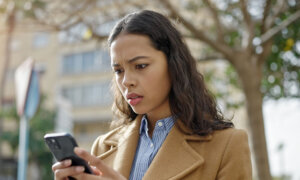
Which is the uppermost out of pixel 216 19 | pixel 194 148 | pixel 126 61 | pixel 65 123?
pixel 216 19

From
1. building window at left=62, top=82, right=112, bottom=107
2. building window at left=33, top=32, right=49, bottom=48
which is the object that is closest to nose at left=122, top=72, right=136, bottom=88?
building window at left=62, top=82, right=112, bottom=107

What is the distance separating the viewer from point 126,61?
1.81m

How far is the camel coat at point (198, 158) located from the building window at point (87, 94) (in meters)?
26.9

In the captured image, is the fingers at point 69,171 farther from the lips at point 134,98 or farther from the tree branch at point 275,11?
the tree branch at point 275,11

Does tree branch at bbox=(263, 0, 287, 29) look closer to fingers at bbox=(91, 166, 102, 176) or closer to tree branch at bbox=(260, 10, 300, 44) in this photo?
tree branch at bbox=(260, 10, 300, 44)

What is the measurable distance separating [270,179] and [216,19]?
8.13 feet

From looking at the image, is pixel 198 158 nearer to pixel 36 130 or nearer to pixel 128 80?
pixel 128 80

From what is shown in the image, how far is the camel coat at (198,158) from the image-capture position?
174 centimetres

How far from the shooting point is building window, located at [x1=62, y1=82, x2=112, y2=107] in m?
29.1

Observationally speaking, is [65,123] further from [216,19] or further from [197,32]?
[216,19]

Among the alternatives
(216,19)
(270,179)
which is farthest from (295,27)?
(270,179)

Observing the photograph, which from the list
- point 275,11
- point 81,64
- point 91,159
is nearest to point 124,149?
point 91,159

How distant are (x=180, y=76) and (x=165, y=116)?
22 cm

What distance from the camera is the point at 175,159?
1.88m
